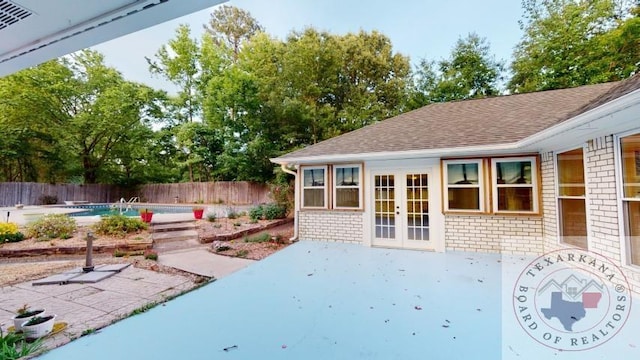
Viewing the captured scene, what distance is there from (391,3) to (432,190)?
9009mm

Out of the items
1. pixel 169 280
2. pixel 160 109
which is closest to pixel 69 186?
pixel 160 109

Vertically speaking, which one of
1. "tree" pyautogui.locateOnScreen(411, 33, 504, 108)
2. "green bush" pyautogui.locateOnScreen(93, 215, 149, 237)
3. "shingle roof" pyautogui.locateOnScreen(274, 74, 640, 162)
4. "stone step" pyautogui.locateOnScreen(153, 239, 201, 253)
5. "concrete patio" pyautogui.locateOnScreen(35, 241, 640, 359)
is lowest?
"concrete patio" pyautogui.locateOnScreen(35, 241, 640, 359)

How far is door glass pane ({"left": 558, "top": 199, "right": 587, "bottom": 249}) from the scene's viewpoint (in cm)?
458

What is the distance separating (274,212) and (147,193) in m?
15.2

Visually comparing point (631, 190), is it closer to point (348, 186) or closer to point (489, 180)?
point (489, 180)

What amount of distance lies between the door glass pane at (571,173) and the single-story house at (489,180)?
2 cm

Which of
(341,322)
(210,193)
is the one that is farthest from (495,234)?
(210,193)

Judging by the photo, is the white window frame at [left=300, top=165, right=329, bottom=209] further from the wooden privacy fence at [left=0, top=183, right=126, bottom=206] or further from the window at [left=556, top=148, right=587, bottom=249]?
the wooden privacy fence at [left=0, top=183, right=126, bottom=206]

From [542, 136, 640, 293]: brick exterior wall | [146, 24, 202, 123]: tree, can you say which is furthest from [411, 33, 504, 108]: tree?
[146, 24, 202, 123]: tree

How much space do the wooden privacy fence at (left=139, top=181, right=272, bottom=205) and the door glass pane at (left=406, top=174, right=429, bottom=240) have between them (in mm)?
10409

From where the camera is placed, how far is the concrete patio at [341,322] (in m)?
2.60

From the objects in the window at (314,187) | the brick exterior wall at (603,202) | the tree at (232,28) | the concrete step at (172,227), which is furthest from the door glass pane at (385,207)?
the tree at (232,28)

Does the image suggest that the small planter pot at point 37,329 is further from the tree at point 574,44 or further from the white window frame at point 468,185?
the tree at point 574,44

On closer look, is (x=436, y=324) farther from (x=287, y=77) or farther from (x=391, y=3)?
(x=287, y=77)
